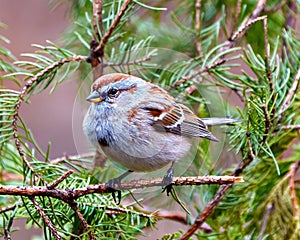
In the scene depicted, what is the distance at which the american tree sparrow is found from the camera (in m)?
1.20

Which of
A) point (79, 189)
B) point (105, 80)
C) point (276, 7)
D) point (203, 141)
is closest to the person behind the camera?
point (79, 189)

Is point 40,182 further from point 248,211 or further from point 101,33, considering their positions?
point 248,211

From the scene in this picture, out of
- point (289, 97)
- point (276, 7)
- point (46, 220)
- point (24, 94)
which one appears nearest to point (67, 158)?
point (24, 94)

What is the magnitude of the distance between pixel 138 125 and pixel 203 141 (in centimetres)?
33

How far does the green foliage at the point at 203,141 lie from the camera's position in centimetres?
125

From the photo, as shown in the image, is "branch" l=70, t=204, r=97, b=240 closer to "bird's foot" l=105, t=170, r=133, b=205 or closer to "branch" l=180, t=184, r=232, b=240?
"bird's foot" l=105, t=170, r=133, b=205

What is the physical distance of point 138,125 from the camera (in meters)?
1.28

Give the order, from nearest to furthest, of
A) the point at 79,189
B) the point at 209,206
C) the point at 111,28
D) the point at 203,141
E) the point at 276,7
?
the point at 79,189 → the point at 111,28 → the point at 209,206 → the point at 203,141 → the point at 276,7

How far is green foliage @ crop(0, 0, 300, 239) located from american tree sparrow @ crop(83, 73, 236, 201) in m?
0.11

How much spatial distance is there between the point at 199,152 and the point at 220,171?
87mm

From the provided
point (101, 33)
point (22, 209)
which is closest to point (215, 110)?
point (101, 33)

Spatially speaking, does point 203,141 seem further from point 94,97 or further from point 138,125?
point 94,97

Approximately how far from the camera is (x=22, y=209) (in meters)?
1.36

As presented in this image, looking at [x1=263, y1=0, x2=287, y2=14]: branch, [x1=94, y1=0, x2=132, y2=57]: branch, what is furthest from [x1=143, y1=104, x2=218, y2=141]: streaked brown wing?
[x1=263, y1=0, x2=287, y2=14]: branch
